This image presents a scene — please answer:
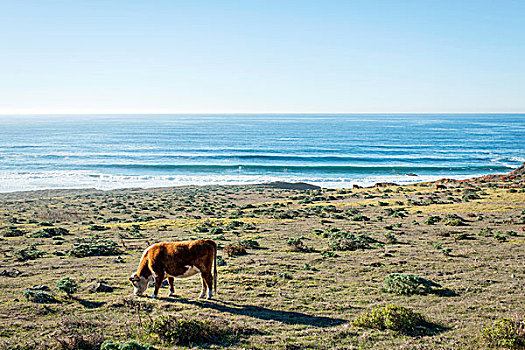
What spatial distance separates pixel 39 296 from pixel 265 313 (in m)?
6.76

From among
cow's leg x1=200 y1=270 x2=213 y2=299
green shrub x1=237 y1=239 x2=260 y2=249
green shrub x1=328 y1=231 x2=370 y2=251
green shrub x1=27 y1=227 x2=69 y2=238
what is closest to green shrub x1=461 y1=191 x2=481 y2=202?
green shrub x1=328 y1=231 x2=370 y2=251

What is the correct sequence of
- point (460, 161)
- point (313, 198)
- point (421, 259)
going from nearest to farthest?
point (421, 259) → point (313, 198) → point (460, 161)

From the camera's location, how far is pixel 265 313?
9.73 meters

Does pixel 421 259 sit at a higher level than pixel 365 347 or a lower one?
lower

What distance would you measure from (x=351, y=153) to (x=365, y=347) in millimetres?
95518

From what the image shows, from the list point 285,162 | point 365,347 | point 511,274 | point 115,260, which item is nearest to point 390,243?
point 511,274

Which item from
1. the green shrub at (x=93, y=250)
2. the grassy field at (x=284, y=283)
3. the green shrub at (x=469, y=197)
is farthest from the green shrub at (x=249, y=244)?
the green shrub at (x=469, y=197)

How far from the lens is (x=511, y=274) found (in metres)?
13.2

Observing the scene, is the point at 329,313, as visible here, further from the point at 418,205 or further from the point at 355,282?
the point at 418,205

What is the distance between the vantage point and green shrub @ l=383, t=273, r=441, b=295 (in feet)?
37.4

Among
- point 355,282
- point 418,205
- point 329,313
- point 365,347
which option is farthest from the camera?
point 418,205

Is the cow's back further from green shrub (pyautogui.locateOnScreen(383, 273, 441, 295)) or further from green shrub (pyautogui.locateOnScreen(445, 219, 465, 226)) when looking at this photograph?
green shrub (pyautogui.locateOnScreen(445, 219, 465, 226))

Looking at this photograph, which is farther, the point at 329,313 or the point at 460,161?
the point at 460,161

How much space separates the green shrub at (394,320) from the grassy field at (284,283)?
142 mm
